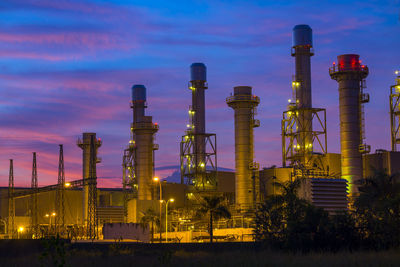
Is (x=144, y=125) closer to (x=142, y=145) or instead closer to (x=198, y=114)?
(x=142, y=145)

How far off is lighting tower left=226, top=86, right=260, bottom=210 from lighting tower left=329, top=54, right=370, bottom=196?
18889 millimetres

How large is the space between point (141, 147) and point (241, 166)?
94.2 ft

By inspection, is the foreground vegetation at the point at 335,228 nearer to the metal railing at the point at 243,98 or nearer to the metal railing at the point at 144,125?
the metal railing at the point at 243,98

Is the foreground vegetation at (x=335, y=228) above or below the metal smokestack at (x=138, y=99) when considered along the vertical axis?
below

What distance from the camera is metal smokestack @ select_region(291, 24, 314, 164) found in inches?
4048

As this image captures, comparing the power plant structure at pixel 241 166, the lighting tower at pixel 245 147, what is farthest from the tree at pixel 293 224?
the lighting tower at pixel 245 147

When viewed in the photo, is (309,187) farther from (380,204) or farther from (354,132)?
(380,204)

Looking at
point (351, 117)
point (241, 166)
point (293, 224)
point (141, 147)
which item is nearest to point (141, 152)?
point (141, 147)

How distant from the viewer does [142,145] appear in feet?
437

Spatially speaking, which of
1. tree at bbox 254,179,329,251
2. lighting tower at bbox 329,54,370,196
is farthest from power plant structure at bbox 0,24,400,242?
tree at bbox 254,179,329,251

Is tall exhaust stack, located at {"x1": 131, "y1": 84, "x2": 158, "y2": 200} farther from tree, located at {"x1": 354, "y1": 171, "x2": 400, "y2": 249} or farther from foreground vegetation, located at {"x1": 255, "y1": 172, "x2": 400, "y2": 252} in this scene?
tree, located at {"x1": 354, "y1": 171, "x2": 400, "y2": 249}

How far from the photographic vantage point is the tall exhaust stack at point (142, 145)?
131000 mm

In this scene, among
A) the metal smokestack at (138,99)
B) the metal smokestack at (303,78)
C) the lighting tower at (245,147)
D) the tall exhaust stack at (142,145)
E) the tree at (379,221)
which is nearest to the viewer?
the tree at (379,221)

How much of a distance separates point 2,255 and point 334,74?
64375mm
